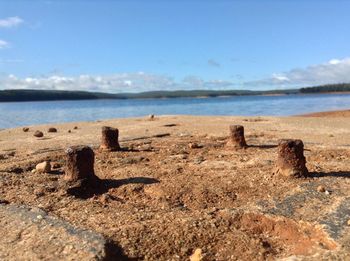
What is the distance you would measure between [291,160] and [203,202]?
5.30ft

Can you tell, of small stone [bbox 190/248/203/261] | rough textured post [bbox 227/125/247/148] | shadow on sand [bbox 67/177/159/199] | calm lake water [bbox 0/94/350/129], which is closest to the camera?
small stone [bbox 190/248/203/261]

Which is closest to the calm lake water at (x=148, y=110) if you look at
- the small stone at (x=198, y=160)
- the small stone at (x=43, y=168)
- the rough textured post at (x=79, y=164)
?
the small stone at (x=43, y=168)

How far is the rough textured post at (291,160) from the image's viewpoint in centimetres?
658

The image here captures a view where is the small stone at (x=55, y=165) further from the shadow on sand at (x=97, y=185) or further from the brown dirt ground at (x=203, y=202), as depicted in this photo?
the shadow on sand at (x=97, y=185)

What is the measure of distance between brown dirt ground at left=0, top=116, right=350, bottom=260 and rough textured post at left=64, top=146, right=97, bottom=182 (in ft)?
0.74

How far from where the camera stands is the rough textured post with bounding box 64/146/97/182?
6.37 meters

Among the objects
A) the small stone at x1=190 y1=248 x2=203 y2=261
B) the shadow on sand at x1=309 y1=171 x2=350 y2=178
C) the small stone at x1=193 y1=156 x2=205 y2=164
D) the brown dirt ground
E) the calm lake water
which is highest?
the shadow on sand at x1=309 y1=171 x2=350 y2=178

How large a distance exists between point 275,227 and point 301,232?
0.30 meters

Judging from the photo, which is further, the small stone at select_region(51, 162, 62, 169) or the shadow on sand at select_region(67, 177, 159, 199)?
the small stone at select_region(51, 162, 62, 169)

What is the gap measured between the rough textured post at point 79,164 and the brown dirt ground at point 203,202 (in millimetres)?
226

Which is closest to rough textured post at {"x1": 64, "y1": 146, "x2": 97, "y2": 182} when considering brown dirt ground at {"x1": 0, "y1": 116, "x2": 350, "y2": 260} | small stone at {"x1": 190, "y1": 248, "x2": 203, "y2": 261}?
brown dirt ground at {"x1": 0, "y1": 116, "x2": 350, "y2": 260}

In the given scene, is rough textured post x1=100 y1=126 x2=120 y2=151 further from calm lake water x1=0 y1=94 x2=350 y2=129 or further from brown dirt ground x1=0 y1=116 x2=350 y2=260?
calm lake water x1=0 y1=94 x2=350 y2=129

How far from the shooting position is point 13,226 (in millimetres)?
4934

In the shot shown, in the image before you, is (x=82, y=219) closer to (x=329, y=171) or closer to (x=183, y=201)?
(x=183, y=201)
